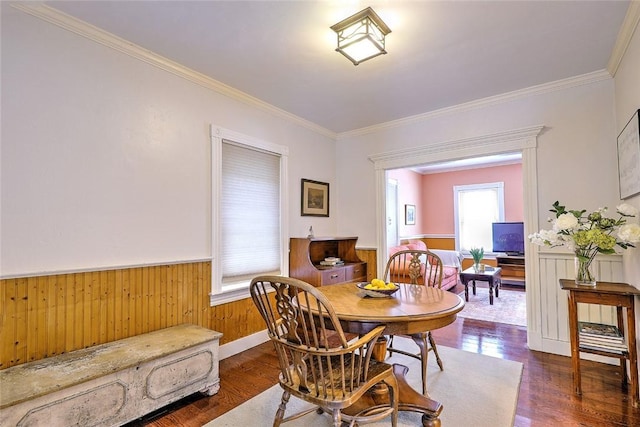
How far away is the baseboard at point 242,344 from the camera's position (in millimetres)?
2915

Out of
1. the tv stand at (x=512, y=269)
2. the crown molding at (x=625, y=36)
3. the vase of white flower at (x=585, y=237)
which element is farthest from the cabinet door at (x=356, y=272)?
the tv stand at (x=512, y=269)

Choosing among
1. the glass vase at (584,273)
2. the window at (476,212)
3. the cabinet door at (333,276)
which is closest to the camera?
the glass vase at (584,273)

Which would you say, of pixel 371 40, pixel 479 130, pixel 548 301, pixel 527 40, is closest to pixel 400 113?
pixel 479 130

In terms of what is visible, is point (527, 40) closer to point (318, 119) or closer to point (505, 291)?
point (318, 119)

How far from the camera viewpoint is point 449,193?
7594 millimetres

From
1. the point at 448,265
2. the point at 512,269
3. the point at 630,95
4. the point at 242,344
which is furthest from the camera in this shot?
the point at 512,269

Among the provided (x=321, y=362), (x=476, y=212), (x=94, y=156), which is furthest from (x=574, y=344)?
(x=476, y=212)

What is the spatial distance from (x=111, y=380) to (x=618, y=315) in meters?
3.60

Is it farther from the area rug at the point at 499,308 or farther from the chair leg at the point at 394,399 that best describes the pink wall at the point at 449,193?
the chair leg at the point at 394,399

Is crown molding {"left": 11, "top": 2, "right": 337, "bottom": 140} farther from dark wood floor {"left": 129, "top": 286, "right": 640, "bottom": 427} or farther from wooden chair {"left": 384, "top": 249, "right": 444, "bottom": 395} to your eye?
dark wood floor {"left": 129, "top": 286, "right": 640, "bottom": 427}

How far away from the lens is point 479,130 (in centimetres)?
343

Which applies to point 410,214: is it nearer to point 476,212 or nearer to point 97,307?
point 476,212

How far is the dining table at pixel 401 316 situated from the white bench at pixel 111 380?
106cm

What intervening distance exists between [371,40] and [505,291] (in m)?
5.46
